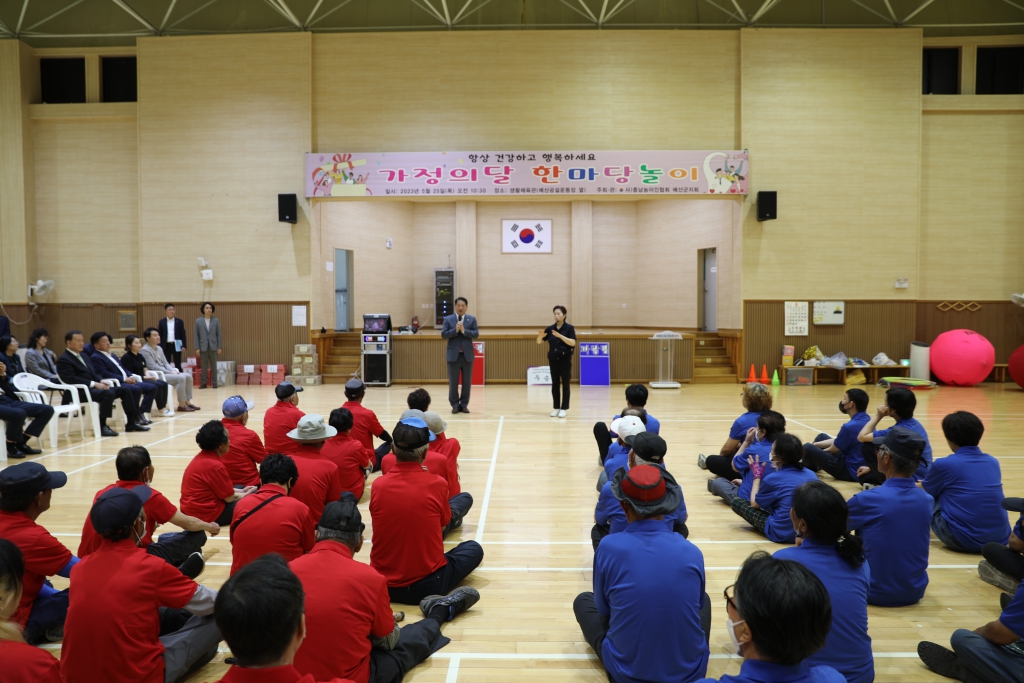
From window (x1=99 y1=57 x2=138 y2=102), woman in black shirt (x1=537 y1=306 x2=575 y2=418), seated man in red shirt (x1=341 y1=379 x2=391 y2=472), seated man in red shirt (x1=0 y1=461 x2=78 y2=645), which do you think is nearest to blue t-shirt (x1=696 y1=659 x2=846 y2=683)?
seated man in red shirt (x1=0 y1=461 x2=78 y2=645)

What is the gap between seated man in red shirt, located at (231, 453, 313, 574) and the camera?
9.94ft

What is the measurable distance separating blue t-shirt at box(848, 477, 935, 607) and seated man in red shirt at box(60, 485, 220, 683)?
10.3 ft

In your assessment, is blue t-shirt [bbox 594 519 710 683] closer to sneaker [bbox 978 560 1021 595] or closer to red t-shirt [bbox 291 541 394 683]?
red t-shirt [bbox 291 541 394 683]

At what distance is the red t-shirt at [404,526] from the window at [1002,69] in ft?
52.0

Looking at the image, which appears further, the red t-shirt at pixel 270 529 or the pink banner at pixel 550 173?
the pink banner at pixel 550 173

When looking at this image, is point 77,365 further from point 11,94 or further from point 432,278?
point 432,278

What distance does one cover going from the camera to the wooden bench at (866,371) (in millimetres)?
13289

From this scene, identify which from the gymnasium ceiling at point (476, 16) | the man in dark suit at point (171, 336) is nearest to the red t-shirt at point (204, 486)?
the man in dark suit at point (171, 336)

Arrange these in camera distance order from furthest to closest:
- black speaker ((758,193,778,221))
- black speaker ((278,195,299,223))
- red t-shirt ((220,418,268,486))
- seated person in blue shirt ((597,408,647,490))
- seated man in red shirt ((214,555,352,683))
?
black speaker ((278,195,299,223)) → black speaker ((758,193,778,221)) → red t-shirt ((220,418,268,486)) → seated person in blue shirt ((597,408,647,490)) → seated man in red shirt ((214,555,352,683))

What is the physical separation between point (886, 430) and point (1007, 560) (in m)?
2.14

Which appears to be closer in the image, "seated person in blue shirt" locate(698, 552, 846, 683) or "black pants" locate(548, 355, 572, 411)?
"seated person in blue shirt" locate(698, 552, 846, 683)

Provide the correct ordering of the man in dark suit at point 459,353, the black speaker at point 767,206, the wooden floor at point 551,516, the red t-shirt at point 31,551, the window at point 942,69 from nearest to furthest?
the red t-shirt at point 31,551, the wooden floor at point 551,516, the man in dark suit at point 459,353, the black speaker at point 767,206, the window at point 942,69

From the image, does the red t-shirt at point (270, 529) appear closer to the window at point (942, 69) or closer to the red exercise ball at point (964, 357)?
the red exercise ball at point (964, 357)

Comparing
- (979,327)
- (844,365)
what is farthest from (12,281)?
(979,327)
